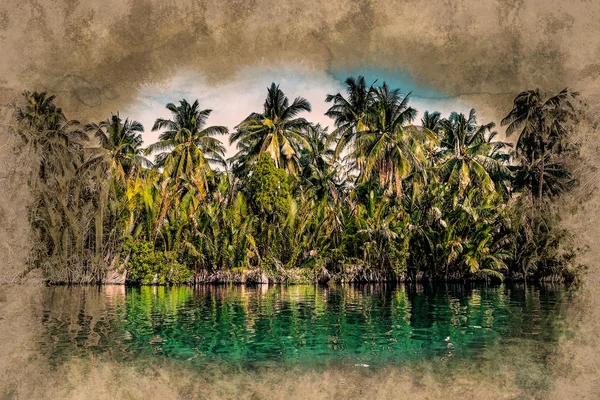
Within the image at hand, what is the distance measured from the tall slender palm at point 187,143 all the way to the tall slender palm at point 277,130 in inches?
68.8

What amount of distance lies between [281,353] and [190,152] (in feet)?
85.1

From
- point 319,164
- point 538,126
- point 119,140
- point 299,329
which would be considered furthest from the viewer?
point 319,164

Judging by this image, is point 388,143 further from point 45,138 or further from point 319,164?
point 45,138

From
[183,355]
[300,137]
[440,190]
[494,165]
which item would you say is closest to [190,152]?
[300,137]

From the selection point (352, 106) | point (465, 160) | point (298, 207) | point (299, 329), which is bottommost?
point (299, 329)

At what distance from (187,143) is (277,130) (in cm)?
566

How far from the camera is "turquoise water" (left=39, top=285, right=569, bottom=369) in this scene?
934cm

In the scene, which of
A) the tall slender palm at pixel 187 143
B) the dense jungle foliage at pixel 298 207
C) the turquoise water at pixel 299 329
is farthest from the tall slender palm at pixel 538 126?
the tall slender palm at pixel 187 143

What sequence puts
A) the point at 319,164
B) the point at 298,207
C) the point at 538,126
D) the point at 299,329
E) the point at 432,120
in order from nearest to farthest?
the point at 299,329, the point at 538,126, the point at 298,207, the point at 319,164, the point at 432,120

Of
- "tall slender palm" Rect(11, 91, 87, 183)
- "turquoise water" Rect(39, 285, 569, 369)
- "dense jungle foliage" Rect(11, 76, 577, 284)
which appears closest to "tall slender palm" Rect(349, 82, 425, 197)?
"dense jungle foliage" Rect(11, 76, 577, 284)

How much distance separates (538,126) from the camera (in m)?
27.6

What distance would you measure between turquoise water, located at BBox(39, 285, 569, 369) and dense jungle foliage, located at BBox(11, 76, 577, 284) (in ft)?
29.4

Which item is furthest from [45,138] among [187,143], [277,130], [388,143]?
[388,143]

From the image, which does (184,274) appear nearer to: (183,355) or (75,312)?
(75,312)
